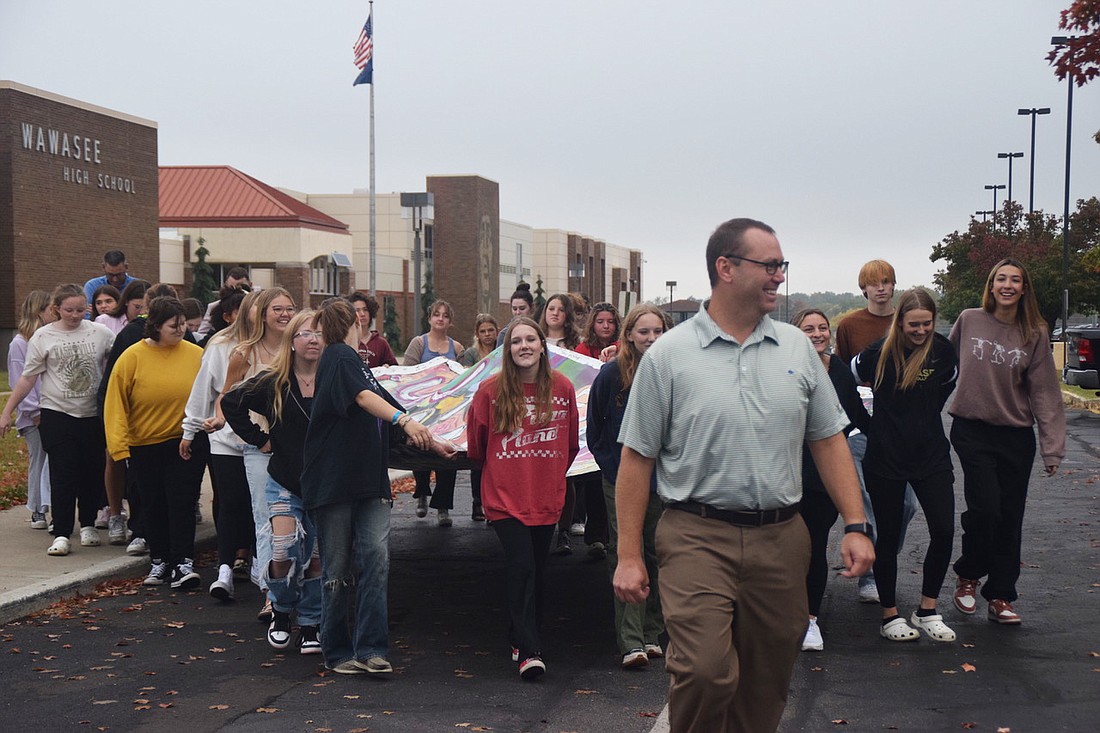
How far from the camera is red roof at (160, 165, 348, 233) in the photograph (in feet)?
194

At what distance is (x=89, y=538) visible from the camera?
10547 mm

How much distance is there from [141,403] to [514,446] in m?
3.45

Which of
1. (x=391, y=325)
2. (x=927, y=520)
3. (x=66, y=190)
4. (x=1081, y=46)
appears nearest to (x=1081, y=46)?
(x=1081, y=46)

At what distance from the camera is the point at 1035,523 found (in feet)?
39.2

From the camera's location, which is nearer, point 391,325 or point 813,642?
point 813,642

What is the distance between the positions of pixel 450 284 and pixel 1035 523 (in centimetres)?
6562

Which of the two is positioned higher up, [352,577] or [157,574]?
Answer: [352,577]

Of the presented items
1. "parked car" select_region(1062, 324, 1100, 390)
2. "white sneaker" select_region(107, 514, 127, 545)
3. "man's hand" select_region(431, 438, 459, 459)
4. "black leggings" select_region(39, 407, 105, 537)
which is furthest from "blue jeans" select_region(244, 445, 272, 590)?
"parked car" select_region(1062, 324, 1100, 390)

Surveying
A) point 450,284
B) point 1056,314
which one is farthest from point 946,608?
point 450,284

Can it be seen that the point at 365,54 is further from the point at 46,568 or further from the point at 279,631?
the point at 279,631

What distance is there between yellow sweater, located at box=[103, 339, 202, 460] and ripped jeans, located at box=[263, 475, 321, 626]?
1941 mm

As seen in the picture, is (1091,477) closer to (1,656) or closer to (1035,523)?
(1035,523)

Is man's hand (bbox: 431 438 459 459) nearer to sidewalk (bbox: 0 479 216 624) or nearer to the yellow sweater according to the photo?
the yellow sweater

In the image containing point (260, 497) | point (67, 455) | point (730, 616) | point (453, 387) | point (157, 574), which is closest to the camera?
point (730, 616)
